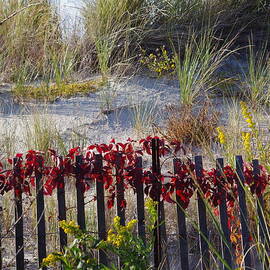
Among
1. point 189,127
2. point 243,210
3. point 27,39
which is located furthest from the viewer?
point 27,39

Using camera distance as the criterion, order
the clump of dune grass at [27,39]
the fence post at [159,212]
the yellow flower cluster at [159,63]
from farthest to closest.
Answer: the clump of dune grass at [27,39] < the yellow flower cluster at [159,63] < the fence post at [159,212]

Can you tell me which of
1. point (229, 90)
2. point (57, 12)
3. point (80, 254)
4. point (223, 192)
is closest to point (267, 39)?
point (229, 90)

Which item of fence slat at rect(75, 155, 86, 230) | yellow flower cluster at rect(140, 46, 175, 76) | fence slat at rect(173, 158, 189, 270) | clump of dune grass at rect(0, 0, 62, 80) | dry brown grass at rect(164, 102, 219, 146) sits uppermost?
clump of dune grass at rect(0, 0, 62, 80)

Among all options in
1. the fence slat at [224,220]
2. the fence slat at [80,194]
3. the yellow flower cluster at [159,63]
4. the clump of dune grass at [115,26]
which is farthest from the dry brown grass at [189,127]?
the fence slat at [80,194]

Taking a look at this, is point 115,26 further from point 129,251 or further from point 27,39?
point 129,251

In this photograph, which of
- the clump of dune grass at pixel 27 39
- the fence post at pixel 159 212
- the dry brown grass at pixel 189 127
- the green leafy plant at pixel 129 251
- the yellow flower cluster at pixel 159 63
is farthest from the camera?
the clump of dune grass at pixel 27 39

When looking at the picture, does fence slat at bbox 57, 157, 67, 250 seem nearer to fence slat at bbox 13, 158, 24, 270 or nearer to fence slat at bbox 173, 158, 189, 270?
fence slat at bbox 13, 158, 24, 270

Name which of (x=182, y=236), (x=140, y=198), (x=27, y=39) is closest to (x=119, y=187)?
(x=140, y=198)

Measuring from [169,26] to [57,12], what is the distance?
5.69 feet

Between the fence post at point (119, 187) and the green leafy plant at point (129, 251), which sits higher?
the fence post at point (119, 187)

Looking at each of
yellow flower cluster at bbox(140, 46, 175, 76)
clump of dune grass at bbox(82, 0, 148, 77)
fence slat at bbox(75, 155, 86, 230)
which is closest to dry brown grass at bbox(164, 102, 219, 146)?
yellow flower cluster at bbox(140, 46, 175, 76)

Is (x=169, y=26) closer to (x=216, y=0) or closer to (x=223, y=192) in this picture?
(x=216, y=0)

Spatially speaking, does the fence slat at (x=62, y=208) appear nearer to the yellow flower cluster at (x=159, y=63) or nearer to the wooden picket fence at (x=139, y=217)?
the wooden picket fence at (x=139, y=217)

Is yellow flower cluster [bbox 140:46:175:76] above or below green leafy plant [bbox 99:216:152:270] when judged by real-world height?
above
